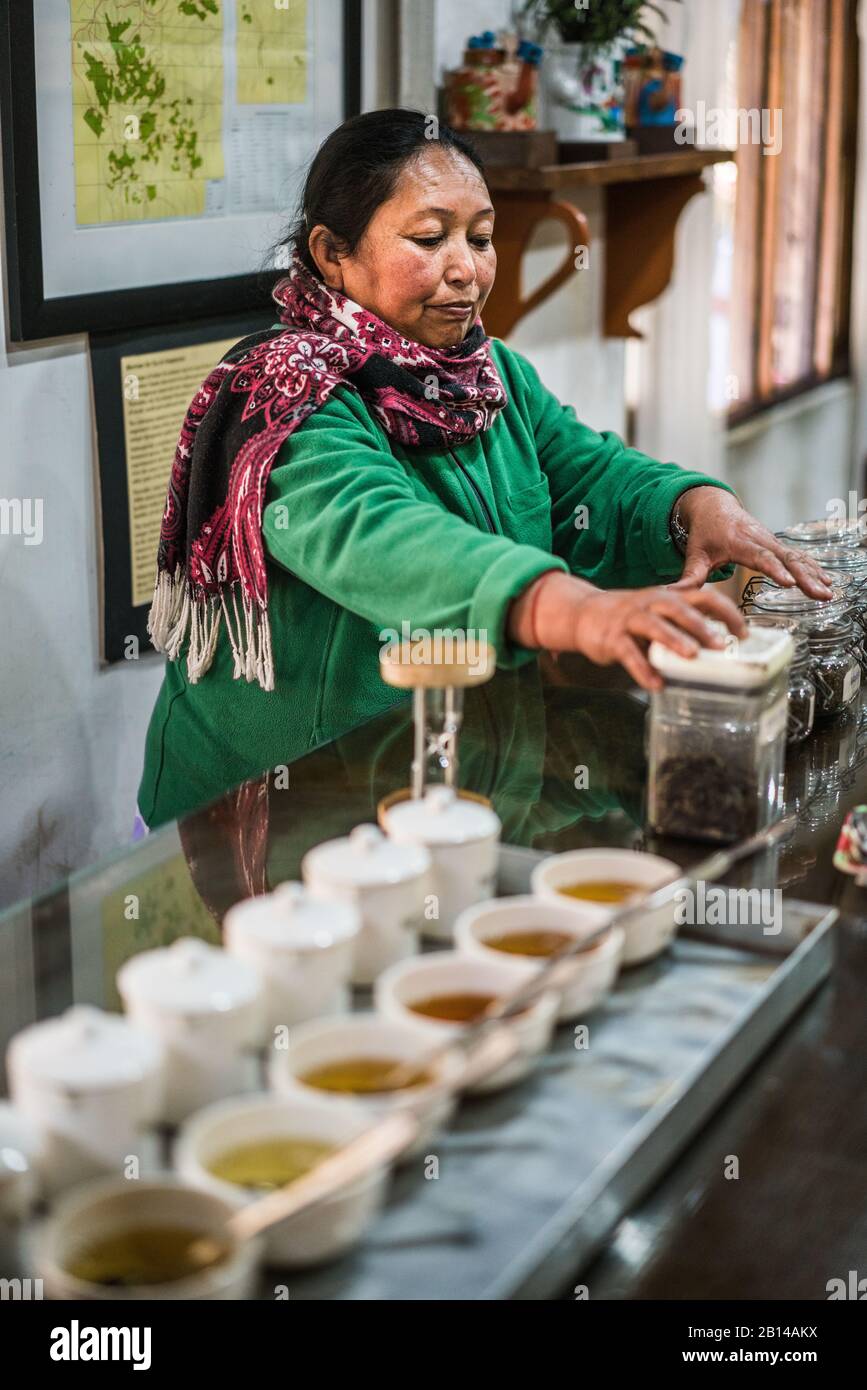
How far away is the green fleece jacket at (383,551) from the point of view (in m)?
1.54

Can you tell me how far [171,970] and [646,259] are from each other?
323 cm

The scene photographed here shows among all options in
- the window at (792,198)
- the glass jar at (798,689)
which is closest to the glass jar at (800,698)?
the glass jar at (798,689)

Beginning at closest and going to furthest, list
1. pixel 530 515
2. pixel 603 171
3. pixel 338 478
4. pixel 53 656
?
pixel 338 478 < pixel 530 515 < pixel 53 656 < pixel 603 171

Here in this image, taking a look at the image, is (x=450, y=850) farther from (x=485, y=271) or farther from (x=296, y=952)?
(x=485, y=271)

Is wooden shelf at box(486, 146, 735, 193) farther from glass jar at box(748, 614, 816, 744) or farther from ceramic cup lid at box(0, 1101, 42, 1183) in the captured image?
ceramic cup lid at box(0, 1101, 42, 1183)

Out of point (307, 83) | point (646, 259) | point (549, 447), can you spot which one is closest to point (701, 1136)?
point (549, 447)

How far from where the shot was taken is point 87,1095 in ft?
2.91

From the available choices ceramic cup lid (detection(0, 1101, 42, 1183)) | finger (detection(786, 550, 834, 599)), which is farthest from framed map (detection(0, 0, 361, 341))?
ceramic cup lid (detection(0, 1101, 42, 1183))

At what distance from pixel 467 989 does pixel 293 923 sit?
0.44 ft

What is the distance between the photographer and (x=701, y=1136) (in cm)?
107

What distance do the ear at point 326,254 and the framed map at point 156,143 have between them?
0.51 meters

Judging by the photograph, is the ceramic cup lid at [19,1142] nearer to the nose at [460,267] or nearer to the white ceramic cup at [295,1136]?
the white ceramic cup at [295,1136]

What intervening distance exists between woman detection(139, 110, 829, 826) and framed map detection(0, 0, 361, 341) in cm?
45

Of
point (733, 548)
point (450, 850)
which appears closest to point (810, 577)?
point (733, 548)
